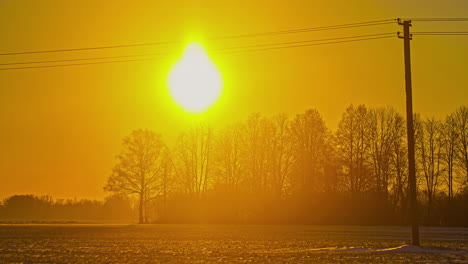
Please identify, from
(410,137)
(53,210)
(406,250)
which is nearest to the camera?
(406,250)

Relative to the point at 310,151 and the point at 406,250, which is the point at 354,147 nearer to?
the point at 310,151

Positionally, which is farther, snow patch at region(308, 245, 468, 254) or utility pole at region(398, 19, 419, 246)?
utility pole at region(398, 19, 419, 246)

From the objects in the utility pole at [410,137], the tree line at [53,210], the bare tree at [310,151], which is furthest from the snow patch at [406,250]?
the tree line at [53,210]

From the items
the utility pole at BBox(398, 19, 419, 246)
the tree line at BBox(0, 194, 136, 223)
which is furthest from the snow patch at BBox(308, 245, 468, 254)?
the tree line at BBox(0, 194, 136, 223)

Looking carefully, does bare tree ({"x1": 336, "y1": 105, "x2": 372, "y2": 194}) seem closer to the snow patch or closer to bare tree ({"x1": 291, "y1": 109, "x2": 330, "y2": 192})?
bare tree ({"x1": 291, "y1": 109, "x2": 330, "y2": 192})

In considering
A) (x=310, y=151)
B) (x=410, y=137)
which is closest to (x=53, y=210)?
(x=310, y=151)

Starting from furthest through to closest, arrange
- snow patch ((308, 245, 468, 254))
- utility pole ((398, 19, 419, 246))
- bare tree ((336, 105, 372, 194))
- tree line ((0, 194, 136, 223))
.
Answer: tree line ((0, 194, 136, 223)), bare tree ((336, 105, 372, 194)), utility pole ((398, 19, 419, 246)), snow patch ((308, 245, 468, 254))

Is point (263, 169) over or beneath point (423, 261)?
over

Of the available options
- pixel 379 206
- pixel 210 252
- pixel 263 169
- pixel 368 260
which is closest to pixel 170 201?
pixel 263 169

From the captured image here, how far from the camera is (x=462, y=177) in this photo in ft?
318

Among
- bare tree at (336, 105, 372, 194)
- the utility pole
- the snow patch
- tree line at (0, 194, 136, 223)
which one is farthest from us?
tree line at (0, 194, 136, 223)

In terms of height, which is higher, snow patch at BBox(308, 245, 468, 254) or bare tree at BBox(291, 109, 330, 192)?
bare tree at BBox(291, 109, 330, 192)

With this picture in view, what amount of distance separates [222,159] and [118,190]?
2181 cm

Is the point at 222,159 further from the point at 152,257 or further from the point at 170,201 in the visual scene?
the point at 152,257
